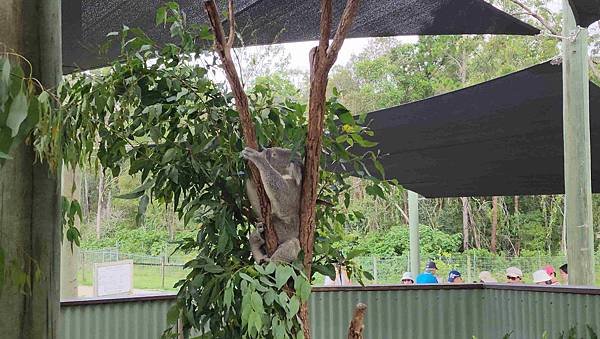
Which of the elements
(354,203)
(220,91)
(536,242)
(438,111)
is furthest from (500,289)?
(536,242)

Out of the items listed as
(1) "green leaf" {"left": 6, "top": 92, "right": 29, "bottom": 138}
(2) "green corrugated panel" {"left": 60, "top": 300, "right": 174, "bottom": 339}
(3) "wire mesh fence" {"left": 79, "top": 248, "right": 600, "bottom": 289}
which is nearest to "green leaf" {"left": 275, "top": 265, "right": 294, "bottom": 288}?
(1) "green leaf" {"left": 6, "top": 92, "right": 29, "bottom": 138}

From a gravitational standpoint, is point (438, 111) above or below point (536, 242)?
above

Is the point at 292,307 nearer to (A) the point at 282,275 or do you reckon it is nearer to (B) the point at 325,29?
(A) the point at 282,275

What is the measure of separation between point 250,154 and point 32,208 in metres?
0.48

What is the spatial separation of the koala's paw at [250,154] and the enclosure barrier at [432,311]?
1724 millimetres

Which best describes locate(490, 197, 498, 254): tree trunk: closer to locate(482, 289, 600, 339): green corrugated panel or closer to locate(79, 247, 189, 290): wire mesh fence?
locate(79, 247, 189, 290): wire mesh fence

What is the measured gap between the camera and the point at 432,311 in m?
3.24

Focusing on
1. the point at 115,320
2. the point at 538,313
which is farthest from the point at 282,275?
the point at 538,313

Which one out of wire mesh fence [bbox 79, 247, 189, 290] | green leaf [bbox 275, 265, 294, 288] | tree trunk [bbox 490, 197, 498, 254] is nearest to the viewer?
green leaf [bbox 275, 265, 294, 288]

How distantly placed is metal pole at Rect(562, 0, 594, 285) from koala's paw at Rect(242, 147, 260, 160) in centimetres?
246

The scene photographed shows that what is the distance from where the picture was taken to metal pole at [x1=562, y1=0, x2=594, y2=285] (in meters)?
3.32

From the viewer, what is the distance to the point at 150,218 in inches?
578

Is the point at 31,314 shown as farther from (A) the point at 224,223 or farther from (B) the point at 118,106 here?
(B) the point at 118,106

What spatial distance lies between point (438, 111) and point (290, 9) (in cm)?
Answer: 97
